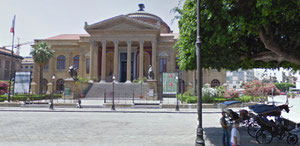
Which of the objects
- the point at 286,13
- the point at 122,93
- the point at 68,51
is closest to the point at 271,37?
the point at 286,13

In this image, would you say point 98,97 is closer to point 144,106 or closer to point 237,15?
point 144,106

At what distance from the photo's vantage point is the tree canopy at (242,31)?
645cm

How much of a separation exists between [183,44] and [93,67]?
34.9m

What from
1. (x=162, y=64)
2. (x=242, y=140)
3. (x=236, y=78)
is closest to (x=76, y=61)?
(x=162, y=64)

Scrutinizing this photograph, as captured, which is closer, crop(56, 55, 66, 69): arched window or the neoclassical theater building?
the neoclassical theater building

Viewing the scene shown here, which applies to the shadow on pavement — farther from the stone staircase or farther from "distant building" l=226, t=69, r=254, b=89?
"distant building" l=226, t=69, r=254, b=89

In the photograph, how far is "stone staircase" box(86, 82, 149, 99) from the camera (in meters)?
34.4

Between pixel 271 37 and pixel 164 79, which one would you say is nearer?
pixel 271 37

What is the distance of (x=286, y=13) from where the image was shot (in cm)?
616

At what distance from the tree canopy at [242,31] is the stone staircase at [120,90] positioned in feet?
79.2

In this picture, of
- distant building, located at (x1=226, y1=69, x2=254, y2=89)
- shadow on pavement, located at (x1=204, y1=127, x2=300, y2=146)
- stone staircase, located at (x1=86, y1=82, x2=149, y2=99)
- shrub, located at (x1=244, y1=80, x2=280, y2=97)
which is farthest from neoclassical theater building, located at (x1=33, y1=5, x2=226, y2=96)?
distant building, located at (x1=226, y1=69, x2=254, y2=89)

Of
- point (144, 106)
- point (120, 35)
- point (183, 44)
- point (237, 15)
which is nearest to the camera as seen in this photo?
point (237, 15)

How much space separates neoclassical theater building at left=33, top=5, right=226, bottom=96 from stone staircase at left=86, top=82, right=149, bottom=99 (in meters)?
2.31

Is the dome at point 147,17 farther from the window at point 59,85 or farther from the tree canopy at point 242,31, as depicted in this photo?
the tree canopy at point 242,31
